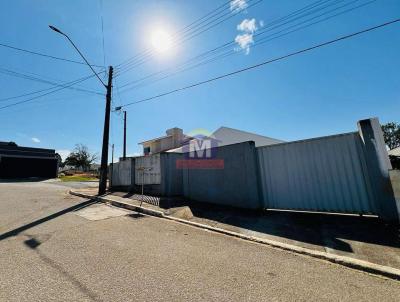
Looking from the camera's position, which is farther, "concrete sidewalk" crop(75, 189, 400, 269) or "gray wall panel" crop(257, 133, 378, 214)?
"gray wall panel" crop(257, 133, 378, 214)

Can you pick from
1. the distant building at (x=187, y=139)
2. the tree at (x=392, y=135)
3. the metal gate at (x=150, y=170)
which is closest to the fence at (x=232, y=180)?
the metal gate at (x=150, y=170)

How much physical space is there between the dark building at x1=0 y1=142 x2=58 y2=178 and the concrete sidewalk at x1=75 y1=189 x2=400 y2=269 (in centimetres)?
3829

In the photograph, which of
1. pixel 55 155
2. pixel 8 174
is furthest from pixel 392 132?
pixel 8 174

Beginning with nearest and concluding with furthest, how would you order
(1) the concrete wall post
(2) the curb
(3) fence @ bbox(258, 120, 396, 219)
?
(2) the curb
(1) the concrete wall post
(3) fence @ bbox(258, 120, 396, 219)

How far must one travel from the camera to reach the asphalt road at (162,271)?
9.95 ft

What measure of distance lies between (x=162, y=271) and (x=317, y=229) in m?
4.36

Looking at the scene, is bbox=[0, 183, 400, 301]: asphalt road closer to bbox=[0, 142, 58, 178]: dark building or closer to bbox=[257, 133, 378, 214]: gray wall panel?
bbox=[257, 133, 378, 214]: gray wall panel

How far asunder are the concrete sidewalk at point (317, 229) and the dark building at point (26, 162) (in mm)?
38286

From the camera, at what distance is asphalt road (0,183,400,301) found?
303cm

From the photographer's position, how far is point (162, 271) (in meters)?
3.72

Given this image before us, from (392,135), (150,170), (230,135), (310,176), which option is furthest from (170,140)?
(392,135)

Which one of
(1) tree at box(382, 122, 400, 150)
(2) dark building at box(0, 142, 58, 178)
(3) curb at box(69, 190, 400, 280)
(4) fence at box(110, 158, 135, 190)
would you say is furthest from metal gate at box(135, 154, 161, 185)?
(1) tree at box(382, 122, 400, 150)

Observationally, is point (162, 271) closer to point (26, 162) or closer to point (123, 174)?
point (123, 174)

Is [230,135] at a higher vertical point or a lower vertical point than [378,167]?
higher
